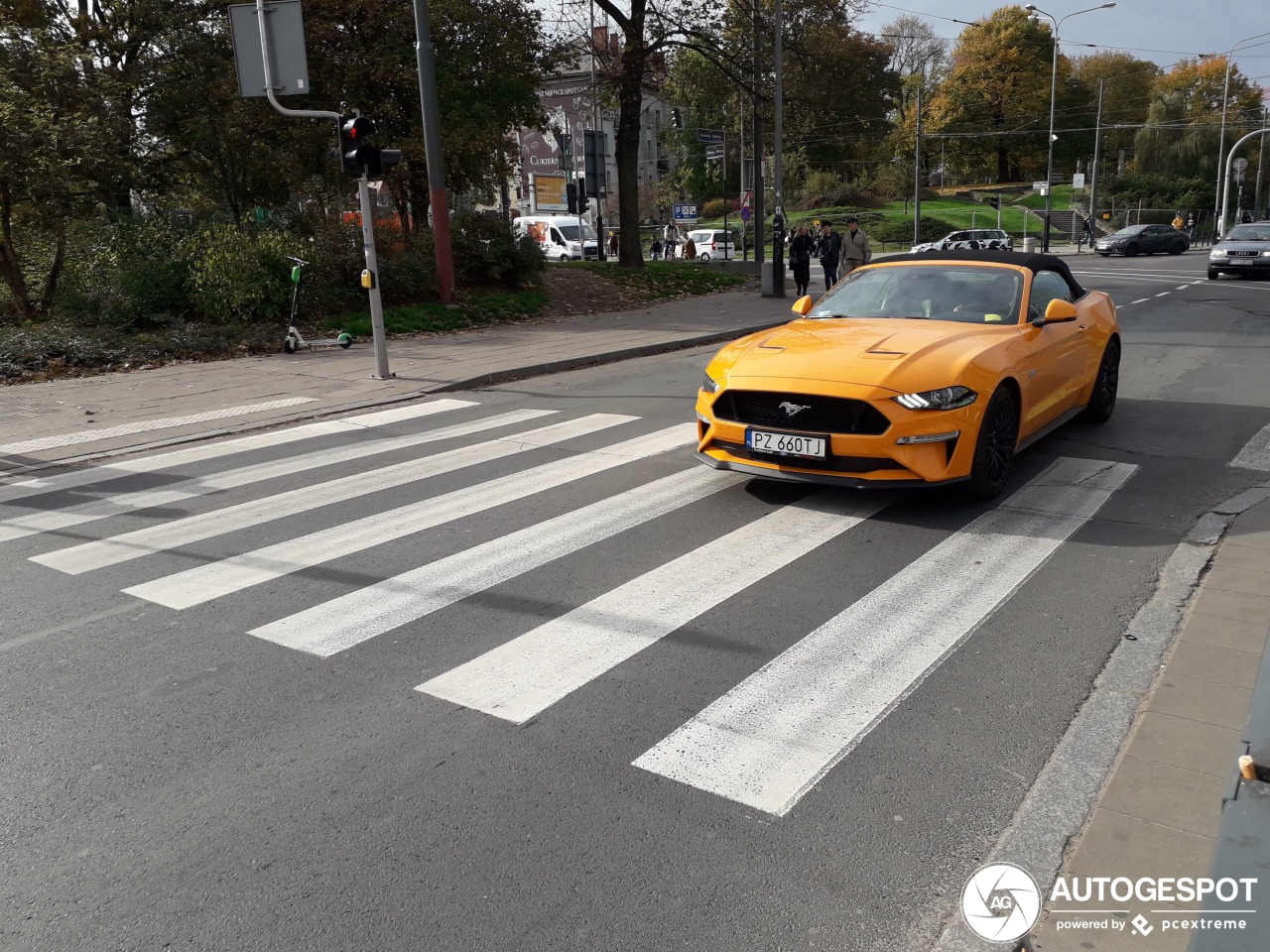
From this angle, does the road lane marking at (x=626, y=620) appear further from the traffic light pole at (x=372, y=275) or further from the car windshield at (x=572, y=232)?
the car windshield at (x=572, y=232)

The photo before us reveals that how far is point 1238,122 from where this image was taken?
268 feet

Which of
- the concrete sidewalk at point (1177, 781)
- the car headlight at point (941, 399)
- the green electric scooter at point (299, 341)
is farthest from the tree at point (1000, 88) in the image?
the concrete sidewalk at point (1177, 781)

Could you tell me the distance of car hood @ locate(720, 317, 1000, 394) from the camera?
6.27m

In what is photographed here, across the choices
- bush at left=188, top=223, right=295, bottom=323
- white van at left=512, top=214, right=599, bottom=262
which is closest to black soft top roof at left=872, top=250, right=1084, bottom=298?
bush at left=188, top=223, right=295, bottom=323

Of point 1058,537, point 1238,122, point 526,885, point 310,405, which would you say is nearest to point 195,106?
point 310,405

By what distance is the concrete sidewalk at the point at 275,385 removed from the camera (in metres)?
9.98

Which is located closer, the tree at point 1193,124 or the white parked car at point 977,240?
the white parked car at point 977,240

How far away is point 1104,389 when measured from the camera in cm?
903

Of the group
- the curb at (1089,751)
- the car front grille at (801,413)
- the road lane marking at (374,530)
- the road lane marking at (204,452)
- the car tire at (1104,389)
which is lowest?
the curb at (1089,751)

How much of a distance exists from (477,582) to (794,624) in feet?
5.66

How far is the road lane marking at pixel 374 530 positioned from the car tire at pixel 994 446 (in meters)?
2.76

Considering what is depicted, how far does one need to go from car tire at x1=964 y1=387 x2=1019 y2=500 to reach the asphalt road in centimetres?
29

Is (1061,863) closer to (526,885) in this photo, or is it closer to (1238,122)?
(526,885)

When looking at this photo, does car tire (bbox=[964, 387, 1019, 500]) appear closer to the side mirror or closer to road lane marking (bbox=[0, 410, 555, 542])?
the side mirror
